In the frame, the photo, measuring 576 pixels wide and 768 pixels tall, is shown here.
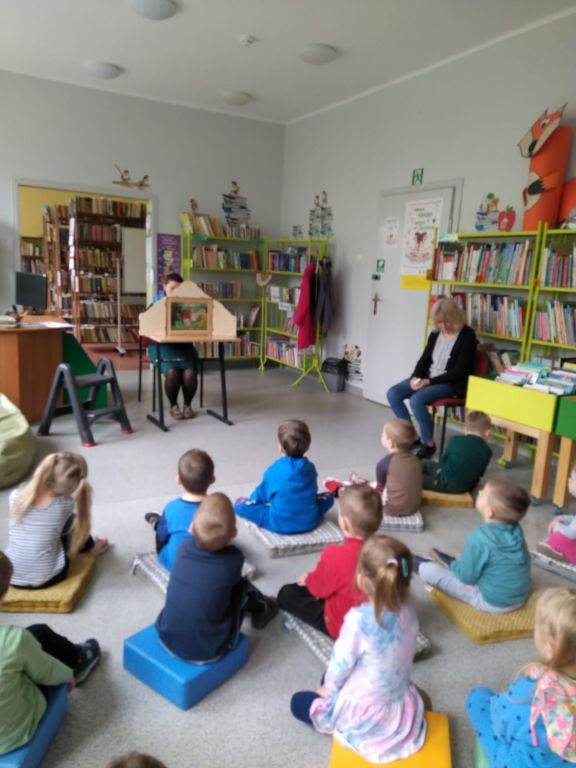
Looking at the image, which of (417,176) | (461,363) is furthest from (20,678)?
(417,176)

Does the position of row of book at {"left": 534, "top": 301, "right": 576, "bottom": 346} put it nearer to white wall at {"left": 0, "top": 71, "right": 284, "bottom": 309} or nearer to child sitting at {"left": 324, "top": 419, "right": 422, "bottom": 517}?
child sitting at {"left": 324, "top": 419, "right": 422, "bottom": 517}

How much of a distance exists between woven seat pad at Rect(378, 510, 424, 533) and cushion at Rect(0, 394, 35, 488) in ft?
6.96

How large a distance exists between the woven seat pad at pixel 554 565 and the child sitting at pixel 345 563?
4.09 feet

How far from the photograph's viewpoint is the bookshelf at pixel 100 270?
28.6 ft

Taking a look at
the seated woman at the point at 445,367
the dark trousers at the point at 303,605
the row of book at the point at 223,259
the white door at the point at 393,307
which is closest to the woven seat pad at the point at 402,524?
the dark trousers at the point at 303,605

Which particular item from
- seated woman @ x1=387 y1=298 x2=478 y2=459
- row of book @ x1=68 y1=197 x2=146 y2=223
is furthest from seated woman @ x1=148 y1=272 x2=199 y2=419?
row of book @ x1=68 y1=197 x2=146 y2=223

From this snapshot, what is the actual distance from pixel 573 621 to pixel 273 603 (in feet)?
4.04

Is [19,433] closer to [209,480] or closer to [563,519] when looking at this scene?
[209,480]

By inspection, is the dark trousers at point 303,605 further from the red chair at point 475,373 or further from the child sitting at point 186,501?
the red chair at point 475,373

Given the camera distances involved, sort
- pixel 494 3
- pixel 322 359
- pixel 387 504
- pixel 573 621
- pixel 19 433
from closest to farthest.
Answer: pixel 573 621, pixel 387 504, pixel 19 433, pixel 494 3, pixel 322 359

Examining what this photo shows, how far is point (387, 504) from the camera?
308cm

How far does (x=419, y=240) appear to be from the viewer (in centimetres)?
545

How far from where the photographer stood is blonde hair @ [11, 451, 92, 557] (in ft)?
6.92

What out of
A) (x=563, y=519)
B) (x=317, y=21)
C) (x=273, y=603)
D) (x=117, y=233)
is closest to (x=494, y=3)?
(x=317, y=21)
